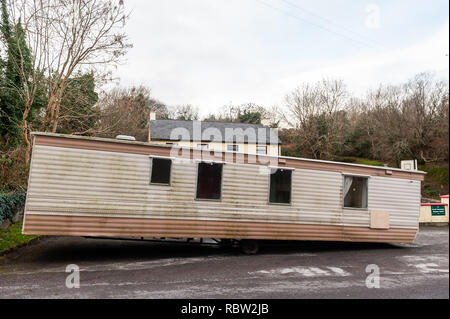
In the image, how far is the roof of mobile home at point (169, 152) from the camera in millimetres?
7840

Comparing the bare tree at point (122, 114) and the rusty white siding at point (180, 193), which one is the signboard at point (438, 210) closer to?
the rusty white siding at point (180, 193)

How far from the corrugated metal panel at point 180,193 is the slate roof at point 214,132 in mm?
21577

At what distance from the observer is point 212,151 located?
29.5 feet

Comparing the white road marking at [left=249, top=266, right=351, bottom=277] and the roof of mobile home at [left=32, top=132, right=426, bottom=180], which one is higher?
the roof of mobile home at [left=32, top=132, right=426, bottom=180]

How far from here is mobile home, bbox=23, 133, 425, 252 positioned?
7.76m

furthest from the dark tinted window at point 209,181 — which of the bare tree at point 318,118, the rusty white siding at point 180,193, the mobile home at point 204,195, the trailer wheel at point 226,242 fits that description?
the bare tree at point 318,118

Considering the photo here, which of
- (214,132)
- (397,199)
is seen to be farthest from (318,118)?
(397,199)

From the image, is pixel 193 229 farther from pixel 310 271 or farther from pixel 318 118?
pixel 318 118

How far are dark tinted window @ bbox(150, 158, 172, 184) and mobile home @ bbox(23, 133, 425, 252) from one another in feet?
0.09

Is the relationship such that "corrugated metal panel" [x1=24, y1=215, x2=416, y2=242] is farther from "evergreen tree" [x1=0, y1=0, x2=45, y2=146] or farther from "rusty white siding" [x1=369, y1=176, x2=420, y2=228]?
"evergreen tree" [x1=0, y1=0, x2=45, y2=146]

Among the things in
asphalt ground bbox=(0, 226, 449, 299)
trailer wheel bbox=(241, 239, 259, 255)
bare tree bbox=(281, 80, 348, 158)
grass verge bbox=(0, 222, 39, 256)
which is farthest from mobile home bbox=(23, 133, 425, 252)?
bare tree bbox=(281, 80, 348, 158)

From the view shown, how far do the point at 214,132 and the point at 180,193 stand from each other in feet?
84.9
